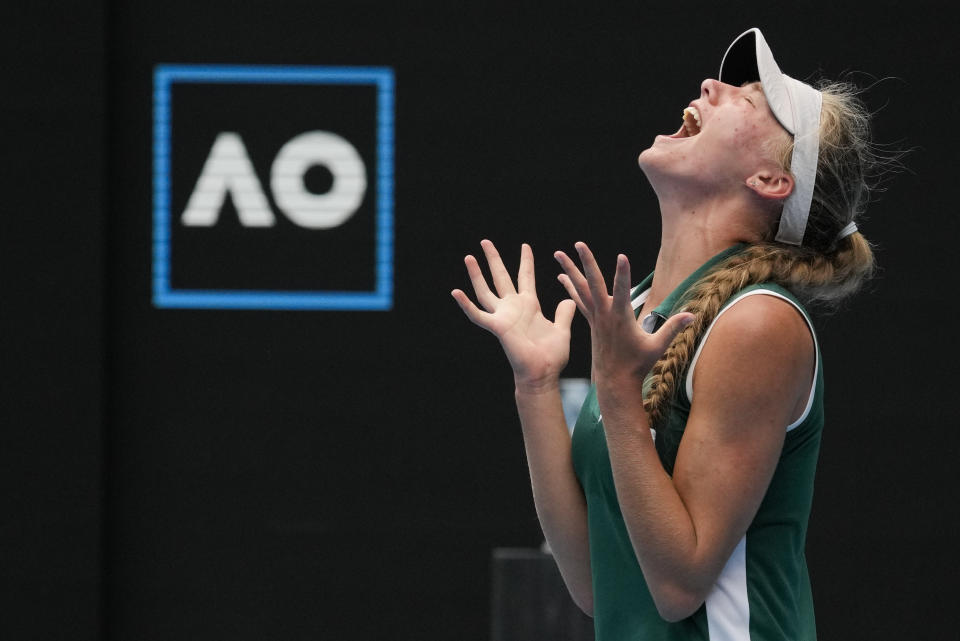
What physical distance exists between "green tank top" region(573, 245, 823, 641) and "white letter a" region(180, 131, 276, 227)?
234cm

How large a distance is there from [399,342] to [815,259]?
2246 millimetres

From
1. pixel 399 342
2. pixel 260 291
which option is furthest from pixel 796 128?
pixel 260 291

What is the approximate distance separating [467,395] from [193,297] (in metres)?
0.87

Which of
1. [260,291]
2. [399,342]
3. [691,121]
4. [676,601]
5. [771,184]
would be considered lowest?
[676,601]

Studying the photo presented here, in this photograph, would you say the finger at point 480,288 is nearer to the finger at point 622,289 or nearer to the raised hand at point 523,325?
the raised hand at point 523,325

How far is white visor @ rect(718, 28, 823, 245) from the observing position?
1718 mm

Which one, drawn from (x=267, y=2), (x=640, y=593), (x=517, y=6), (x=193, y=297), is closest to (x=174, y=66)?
(x=267, y=2)

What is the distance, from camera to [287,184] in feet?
12.6

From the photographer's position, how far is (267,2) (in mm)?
3836

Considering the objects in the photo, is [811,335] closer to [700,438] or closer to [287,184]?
[700,438]

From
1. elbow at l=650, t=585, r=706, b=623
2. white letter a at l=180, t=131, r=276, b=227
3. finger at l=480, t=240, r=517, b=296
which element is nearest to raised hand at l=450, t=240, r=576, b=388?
finger at l=480, t=240, r=517, b=296

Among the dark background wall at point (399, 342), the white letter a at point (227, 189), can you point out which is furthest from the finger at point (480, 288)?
the white letter a at point (227, 189)

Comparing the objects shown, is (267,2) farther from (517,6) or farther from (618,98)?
(618,98)

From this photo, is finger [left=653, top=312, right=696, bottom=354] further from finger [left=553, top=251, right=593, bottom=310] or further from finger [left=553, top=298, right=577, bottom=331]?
finger [left=553, top=298, right=577, bottom=331]
